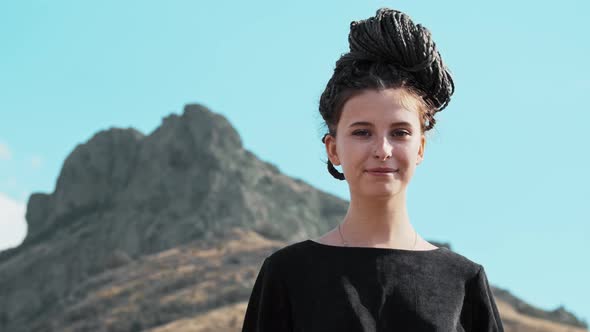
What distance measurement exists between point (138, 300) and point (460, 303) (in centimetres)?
9524

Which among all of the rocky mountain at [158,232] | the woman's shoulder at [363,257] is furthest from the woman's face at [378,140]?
the rocky mountain at [158,232]

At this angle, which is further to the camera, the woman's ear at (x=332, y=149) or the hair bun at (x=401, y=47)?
the woman's ear at (x=332, y=149)

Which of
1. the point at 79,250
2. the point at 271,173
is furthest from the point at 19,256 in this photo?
the point at 271,173

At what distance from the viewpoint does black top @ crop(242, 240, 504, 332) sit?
491 cm

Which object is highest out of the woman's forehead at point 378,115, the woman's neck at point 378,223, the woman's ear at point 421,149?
the woman's forehead at point 378,115

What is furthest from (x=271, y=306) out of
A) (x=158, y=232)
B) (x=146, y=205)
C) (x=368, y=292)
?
(x=146, y=205)

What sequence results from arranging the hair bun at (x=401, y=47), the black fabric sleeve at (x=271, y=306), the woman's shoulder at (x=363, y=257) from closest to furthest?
the hair bun at (x=401, y=47) → the woman's shoulder at (x=363, y=257) → the black fabric sleeve at (x=271, y=306)

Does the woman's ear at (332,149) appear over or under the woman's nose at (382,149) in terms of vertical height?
over

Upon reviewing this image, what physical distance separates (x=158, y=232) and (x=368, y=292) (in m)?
141

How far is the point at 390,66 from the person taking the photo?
5.01 m

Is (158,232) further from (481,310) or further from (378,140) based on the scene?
(378,140)

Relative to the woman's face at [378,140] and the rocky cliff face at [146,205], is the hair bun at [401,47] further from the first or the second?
the rocky cliff face at [146,205]

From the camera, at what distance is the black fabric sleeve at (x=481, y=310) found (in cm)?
519

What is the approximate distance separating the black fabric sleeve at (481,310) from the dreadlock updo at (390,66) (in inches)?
37.5
